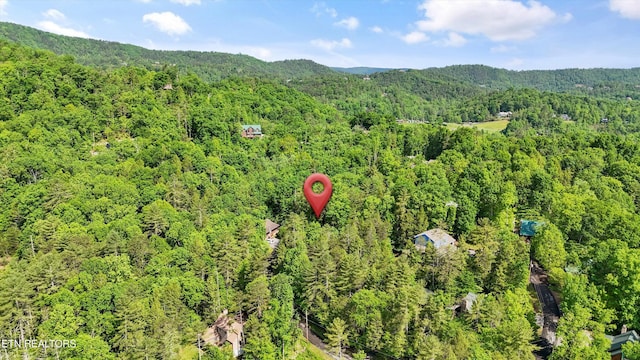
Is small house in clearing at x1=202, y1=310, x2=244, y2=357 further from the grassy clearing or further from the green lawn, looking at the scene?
the green lawn

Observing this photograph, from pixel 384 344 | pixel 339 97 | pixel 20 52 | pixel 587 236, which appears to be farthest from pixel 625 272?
pixel 339 97

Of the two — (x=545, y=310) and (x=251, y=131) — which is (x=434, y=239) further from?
(x=251, y=131)

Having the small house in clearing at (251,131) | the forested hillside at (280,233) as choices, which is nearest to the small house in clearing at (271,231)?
the forested hillside at (280,233)

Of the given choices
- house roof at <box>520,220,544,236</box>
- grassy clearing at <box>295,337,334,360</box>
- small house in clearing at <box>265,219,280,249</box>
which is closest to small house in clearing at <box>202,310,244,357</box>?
grassy clearing at <box>295,337,334,360</box>

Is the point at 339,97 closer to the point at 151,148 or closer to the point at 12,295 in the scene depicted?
the point at 151,148

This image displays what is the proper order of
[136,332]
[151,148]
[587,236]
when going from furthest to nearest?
[151,148] < [587,236] < [136,332]

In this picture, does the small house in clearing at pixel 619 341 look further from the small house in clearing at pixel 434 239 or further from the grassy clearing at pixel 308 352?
→ the grassy clearing at pixel 308 352
